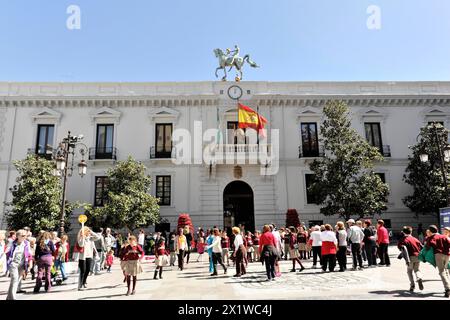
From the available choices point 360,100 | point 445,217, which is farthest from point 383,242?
point 360,100

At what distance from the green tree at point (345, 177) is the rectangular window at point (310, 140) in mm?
2668

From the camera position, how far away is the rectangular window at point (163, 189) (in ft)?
74.8

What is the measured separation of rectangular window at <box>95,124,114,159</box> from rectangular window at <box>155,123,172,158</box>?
3.39 meters

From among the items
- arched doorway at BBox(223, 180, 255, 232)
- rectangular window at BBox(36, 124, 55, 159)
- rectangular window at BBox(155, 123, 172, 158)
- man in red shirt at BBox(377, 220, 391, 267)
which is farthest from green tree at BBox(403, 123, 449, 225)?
rectangular window at BBox(36, 124, 55, 159)

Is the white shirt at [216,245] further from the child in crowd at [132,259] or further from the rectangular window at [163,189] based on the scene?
the rectangular window at [163,189]

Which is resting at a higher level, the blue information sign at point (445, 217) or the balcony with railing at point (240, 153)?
the balcony with railing at point (240, 153)

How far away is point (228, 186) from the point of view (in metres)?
23.5

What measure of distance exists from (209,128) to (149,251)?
970 cm

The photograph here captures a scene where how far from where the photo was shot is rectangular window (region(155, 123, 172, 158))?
23.4m

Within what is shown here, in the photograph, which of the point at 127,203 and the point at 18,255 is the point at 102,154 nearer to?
the point at 127,203

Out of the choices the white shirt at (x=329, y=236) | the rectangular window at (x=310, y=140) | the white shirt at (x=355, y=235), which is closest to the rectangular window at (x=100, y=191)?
the rectangular window at (x=310, y=140)

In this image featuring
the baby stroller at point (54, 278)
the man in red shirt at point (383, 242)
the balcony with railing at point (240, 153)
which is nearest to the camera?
the baby stroller at point (54, 278)
